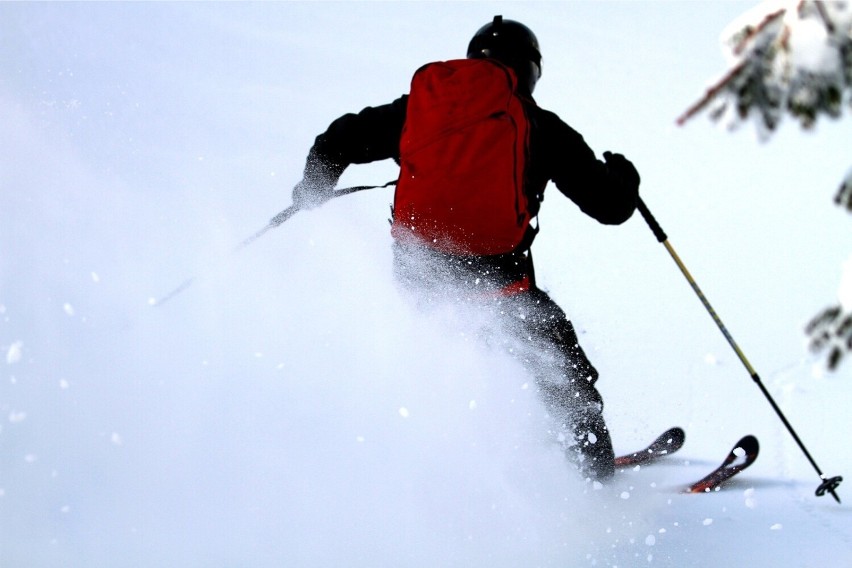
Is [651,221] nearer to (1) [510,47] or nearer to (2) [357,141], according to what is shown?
(1) [510,47]

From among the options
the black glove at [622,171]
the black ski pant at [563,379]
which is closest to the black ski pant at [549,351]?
the black ski pant at [563,379]

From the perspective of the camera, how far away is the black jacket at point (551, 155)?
11.2 ft

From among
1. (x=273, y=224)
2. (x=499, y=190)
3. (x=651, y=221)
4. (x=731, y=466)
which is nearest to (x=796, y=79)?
(x=499, y=190)

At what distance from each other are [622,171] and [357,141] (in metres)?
1.32

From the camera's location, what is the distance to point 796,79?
1.51 m

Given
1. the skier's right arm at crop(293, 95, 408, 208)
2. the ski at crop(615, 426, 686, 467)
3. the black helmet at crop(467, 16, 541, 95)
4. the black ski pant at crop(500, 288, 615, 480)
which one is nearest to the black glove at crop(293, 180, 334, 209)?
the skier's right arm at crop(293, 95, 408, 208)

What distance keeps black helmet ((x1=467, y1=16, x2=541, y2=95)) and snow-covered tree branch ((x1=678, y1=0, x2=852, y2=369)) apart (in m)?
2.13

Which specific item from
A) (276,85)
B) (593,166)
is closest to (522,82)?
(593,166)

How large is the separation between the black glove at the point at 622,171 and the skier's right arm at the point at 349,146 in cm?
102

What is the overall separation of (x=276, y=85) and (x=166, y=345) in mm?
16616

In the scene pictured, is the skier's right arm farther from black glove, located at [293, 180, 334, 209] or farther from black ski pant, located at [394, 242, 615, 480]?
black ski pant, located at [394, 242, 615, 480]

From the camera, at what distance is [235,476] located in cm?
320

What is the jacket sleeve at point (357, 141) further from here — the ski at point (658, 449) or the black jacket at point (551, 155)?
the ski at point (658, 449)

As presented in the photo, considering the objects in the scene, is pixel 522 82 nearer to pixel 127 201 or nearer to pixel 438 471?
pixel 438 471
